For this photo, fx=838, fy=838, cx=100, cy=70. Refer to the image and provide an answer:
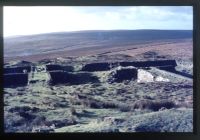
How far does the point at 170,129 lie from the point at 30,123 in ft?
3.63

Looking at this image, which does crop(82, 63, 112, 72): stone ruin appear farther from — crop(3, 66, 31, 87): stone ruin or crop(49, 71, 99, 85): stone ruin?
crop(3, 66, 31, 87): stone ruin

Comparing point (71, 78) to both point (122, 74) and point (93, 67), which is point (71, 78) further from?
point (122, 74)

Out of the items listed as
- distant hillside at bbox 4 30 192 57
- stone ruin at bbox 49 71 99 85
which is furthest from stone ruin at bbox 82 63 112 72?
distant hillside at bbox 4 30 192 57

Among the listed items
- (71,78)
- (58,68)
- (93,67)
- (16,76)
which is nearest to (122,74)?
(93,67)

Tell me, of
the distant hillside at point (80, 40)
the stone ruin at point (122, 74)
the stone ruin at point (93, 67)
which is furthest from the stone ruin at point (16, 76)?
the stone ruin at point (122, 74)

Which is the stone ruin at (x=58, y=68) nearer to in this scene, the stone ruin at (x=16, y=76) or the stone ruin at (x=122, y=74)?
the stone ruin at (x=16, y=76)

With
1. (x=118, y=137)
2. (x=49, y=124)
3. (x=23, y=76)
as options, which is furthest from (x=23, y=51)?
(x=118, y=137)

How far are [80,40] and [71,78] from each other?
309 mm

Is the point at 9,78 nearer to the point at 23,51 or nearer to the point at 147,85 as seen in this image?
the point at 23,51

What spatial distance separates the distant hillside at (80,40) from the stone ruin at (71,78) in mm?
190

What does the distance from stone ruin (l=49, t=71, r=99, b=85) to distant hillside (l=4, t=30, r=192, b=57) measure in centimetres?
19

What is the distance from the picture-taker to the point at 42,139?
6.62 meters

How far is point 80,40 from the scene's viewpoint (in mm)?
6621

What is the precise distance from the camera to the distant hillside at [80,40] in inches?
260
